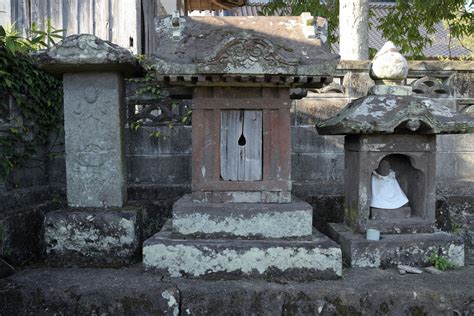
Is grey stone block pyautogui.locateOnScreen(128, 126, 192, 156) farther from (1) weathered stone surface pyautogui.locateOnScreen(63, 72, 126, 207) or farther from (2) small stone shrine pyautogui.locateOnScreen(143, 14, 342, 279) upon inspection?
(2) small stone shrine pyautogui.locateOnScreen(143, 14, 342, 279)

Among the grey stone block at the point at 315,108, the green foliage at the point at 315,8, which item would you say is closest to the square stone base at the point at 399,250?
the grey stone block at the point at 315,108

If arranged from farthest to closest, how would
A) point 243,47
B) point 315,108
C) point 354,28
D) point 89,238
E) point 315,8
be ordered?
point 315,8
point 354,28
point 315,108
point 89,238
point 243,47

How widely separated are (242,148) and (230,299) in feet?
5.29

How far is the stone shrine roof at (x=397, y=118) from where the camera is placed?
14.4 feet

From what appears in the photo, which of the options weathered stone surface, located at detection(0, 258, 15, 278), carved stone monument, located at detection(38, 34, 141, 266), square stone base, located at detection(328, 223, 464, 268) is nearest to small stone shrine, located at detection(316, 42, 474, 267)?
square stone base, located at detection(328, 223, 464, 268)

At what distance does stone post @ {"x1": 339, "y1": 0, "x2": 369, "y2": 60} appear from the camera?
6914mm

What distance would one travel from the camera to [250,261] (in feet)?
13.8

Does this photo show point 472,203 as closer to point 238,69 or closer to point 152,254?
point 238,69

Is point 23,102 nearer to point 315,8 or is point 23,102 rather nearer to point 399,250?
point 399,250

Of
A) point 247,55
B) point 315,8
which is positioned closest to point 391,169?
point 247,55

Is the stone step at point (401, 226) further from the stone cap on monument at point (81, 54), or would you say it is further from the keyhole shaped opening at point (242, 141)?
the stone cap on monument at point (81, 54)

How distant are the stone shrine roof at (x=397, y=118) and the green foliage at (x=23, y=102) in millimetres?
3619

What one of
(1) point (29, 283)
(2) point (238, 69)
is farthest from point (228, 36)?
(1) point (29, 283)

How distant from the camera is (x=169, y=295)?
150 inches
